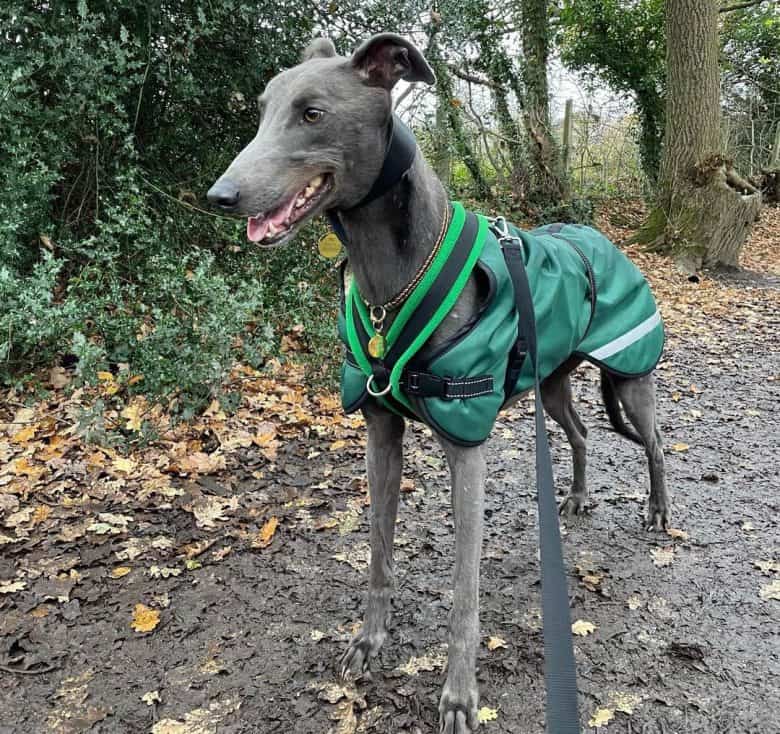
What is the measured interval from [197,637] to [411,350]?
1.65m

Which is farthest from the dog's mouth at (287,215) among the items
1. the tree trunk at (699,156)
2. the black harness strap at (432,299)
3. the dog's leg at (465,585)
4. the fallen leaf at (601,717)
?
the tree trunk at (699,156)

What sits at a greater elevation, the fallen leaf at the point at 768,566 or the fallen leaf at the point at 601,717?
the fallen leaf at the point at 601,717

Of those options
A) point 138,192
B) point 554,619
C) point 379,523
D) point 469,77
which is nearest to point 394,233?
point 379,523

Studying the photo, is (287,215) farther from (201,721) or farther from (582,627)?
(582,627)

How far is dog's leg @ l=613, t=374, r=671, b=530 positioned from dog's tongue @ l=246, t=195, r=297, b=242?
2.12 meters

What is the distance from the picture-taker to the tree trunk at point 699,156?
10.5 meters

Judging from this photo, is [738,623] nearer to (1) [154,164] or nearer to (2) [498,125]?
(1) [154,164]

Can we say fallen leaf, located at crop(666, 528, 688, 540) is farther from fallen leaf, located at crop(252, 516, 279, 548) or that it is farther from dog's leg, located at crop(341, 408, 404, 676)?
fallen leaf, located at crop(252, 516, 279, 548)

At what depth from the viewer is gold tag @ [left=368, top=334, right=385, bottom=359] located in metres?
2.31

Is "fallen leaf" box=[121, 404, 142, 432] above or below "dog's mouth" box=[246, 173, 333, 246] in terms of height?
below

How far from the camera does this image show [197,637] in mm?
2834

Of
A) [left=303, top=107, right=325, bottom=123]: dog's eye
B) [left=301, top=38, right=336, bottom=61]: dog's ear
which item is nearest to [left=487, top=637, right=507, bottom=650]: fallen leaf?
[left=303, top=107, right=325, bottom=123]: dog's eye

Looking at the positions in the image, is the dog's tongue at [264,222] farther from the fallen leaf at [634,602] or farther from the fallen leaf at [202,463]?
the fallen leaf at [202,463]

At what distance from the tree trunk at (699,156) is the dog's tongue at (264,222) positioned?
10108mm
